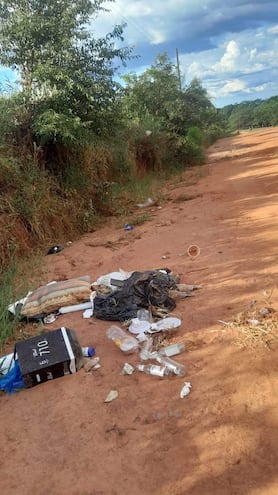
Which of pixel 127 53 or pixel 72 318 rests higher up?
pixel 127 53

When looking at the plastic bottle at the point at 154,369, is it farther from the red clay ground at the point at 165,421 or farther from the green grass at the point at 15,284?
the green grass at the point at 15,284

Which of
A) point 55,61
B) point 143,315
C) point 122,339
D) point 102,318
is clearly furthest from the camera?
point 55,61

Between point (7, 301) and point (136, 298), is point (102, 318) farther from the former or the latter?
point (7, 301)

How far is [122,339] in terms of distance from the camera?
3.27 m

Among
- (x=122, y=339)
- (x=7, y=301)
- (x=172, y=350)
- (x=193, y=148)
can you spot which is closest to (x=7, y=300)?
(x=7, y=301)

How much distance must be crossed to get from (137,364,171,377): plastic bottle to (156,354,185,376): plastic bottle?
3cm

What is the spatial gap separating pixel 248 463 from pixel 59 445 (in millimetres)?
1066

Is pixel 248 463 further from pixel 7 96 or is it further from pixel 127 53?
pixel 127 53

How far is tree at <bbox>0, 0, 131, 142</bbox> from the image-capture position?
691cm

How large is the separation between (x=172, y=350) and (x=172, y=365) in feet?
0.61

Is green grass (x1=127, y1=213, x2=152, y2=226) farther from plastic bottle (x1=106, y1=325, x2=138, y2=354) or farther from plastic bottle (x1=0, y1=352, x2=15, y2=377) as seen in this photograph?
plastic bottle (x1=0, y1=352, x2=15, y2=377)

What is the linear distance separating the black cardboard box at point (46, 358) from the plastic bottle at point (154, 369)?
0.51 meters

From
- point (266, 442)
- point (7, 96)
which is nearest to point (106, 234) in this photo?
point (7, 96)

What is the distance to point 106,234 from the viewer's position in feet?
23.4
